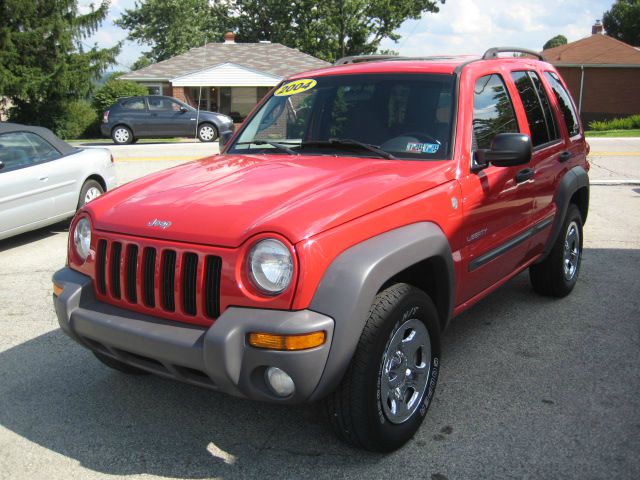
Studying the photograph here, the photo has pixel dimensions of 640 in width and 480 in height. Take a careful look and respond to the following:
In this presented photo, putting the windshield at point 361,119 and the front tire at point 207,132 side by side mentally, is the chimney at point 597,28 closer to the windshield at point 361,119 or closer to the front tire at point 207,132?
the front tire at point 207,132

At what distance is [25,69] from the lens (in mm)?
27953

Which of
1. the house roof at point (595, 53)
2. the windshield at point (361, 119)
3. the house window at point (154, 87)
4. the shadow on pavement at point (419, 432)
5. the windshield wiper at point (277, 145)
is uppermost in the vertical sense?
the house roof at point (595, 53)

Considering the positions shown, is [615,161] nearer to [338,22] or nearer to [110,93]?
[110,93]

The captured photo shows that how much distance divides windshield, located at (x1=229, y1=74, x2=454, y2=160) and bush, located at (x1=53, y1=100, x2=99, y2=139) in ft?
90.5

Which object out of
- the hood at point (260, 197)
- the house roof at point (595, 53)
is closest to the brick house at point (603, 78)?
the house roof at point (595, 53)

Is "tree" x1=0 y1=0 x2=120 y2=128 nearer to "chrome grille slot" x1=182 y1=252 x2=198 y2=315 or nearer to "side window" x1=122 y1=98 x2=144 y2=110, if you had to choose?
"side window" x1=122 y1=98 x2=144 y2=110

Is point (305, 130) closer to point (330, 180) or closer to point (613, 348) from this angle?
point (330, 180)

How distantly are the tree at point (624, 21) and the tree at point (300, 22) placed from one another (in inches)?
1017

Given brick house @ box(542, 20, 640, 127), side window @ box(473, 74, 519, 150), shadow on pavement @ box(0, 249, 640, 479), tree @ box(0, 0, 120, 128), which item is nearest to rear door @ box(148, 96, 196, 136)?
tree @ box(0, 0, 120, 128)

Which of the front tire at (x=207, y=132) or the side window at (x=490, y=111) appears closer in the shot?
the side window at (x=490, y=111)

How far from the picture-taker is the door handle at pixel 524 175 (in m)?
4.38

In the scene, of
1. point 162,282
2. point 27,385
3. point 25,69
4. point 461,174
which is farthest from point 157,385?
point 25,69

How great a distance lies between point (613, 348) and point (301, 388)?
2.69 metres

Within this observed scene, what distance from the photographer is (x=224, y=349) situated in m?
2.78
